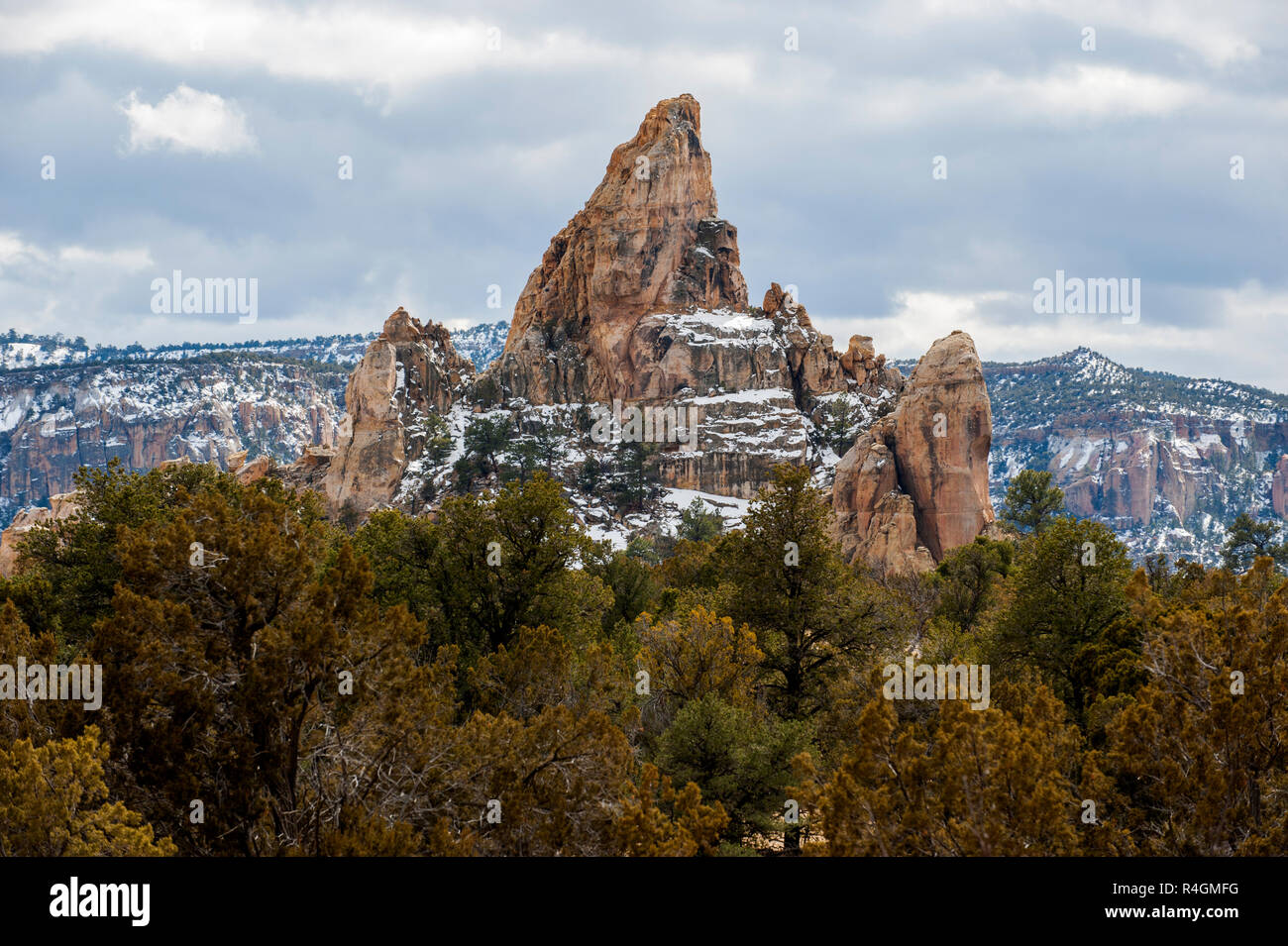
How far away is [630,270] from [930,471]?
55082 millimetres

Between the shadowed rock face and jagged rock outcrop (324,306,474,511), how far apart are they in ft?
35.2

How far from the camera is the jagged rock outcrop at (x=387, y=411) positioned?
12281cm

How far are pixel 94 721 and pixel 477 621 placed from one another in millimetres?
13014

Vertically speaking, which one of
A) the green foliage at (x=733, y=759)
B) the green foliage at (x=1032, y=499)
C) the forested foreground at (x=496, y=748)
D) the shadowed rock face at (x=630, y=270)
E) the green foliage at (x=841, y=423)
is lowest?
the green foliage at (x=733, y=759)

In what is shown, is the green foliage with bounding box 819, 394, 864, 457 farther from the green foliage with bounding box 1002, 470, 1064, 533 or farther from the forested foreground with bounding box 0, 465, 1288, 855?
the forested foreground with bounding box 0, 465, 1288, 855

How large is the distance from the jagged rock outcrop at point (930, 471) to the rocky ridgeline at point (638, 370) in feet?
53.4

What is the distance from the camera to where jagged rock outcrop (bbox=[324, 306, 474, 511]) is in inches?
4835

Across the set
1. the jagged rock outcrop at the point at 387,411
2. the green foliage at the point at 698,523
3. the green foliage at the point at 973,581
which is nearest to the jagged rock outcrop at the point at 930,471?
the green foliage at the point at 698,523

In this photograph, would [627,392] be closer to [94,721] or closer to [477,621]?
[477,621]

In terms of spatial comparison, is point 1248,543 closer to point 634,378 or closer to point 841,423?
point 841,423

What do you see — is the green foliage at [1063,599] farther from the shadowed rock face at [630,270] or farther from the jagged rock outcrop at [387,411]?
the shadowed rock face at [630,270]

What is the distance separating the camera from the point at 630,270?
133 metres

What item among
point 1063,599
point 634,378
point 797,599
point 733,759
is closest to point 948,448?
point 634,378
